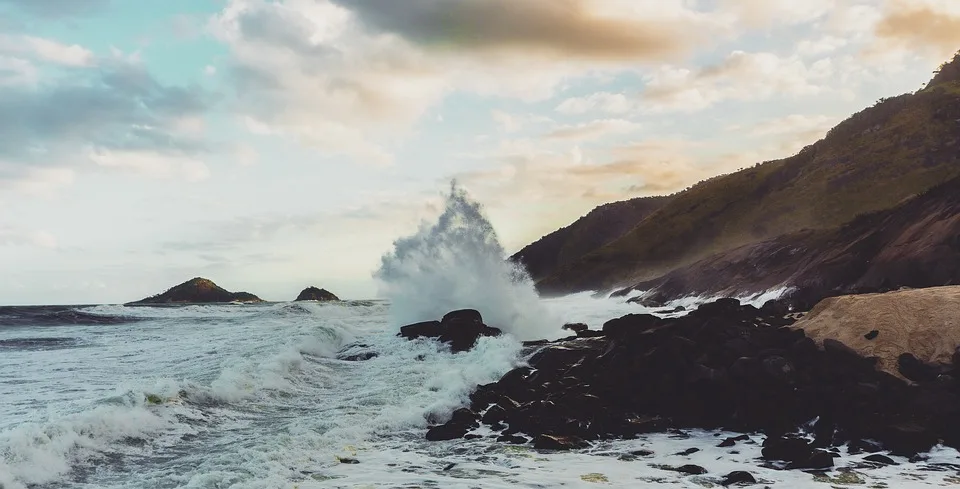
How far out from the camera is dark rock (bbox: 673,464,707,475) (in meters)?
9.98

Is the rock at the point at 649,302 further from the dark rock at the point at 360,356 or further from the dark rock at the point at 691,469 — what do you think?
the dark rock at the point at 691,469

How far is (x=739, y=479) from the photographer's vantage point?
30.7ft

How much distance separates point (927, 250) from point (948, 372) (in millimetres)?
14556

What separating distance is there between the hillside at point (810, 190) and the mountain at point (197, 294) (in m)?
63.2

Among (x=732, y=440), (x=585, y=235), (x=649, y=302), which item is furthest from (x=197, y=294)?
(x=732, y=440)

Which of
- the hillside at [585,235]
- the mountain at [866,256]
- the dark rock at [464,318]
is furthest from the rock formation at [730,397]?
the hillside at [585,235]

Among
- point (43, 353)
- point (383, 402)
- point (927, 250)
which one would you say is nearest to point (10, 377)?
point (43, 353)

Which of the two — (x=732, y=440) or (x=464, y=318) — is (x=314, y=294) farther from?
(x=732, y=440)

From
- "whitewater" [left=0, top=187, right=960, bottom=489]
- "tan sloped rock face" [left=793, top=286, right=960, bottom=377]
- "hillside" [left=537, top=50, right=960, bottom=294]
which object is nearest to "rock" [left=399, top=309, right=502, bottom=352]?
"whitewater" [left=0, top=187, right=960, bottom=489]

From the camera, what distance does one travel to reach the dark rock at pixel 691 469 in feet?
32.7

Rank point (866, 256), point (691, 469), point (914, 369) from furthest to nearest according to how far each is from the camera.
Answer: point (866, 256) → point (914, 369) → point (691, 469)

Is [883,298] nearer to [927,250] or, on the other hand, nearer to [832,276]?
[927,250]

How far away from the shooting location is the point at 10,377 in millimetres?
20688

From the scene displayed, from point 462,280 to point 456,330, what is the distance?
30.5ft
